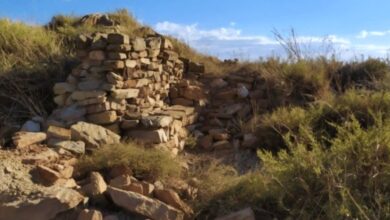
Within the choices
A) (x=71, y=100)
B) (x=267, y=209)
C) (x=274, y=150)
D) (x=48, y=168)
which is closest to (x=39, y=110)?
(x=71, y=100)

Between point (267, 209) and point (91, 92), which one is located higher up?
point (91, 92)

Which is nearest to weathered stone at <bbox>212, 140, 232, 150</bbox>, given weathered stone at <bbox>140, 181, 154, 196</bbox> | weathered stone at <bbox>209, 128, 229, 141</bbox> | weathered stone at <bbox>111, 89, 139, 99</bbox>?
weathered stone at <bbox>209, 128, 229, 141</bbox>

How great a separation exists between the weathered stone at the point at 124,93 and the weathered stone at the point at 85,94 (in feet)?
0.53

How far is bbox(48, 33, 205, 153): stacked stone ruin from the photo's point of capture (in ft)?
23.5

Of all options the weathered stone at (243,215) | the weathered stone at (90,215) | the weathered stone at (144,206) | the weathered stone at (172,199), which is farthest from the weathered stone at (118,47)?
the weathered stone at (243,215)

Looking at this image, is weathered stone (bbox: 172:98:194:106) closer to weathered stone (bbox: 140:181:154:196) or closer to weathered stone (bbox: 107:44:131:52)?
weathered stone (bbox: 107:44:131:52)

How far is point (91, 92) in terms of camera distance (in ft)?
23.8

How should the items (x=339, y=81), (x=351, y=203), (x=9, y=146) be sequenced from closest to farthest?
1. (x=351, y=203)
2. (x=9, y=146)
3. (x=339, y=81)

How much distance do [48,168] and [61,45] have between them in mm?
5763

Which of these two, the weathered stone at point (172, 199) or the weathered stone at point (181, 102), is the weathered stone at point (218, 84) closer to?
the weathered stone at point (181, 102)

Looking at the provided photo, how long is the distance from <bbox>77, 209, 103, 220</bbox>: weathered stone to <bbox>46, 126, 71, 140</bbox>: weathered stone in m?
1.81

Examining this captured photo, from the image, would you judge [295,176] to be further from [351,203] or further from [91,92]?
[91,92]

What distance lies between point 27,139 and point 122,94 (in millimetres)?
1651

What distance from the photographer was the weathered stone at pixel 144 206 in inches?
184
